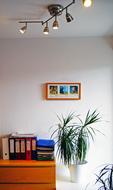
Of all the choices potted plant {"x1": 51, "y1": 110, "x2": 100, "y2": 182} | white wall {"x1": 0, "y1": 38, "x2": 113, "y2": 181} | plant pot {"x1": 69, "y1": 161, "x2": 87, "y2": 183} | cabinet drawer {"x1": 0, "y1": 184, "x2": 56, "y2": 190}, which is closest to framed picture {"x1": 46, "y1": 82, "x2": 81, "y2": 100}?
white wall {"x1": 0, "y1": 38, "x2": 113, "y2": 181}

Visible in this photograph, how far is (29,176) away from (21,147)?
42 cm

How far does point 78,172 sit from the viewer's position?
3119mm

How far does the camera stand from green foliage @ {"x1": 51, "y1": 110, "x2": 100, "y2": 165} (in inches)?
121

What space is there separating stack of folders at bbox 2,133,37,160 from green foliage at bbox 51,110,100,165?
0.36 meters

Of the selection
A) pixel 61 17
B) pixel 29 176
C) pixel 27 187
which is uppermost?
pixel 61 17

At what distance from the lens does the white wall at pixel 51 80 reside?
3.38 meters

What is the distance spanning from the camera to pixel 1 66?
3414 millimetres

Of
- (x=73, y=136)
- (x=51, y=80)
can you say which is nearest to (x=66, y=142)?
(x=73, y=136)

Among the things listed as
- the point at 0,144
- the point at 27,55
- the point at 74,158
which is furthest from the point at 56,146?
the point at 27,55

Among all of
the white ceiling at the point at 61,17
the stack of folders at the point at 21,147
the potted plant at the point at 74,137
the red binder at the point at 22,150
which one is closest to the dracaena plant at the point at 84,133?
the potted plant at the point at 74,137

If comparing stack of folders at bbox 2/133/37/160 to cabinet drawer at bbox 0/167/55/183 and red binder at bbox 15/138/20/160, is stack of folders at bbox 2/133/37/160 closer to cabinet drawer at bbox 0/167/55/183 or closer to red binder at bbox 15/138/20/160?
red binder at bbox 15/138/20/160

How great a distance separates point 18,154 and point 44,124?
1.86 ft

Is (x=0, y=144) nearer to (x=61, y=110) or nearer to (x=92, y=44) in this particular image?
(x=61, y=110)

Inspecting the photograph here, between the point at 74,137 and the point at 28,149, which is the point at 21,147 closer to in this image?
the point at 28,149
